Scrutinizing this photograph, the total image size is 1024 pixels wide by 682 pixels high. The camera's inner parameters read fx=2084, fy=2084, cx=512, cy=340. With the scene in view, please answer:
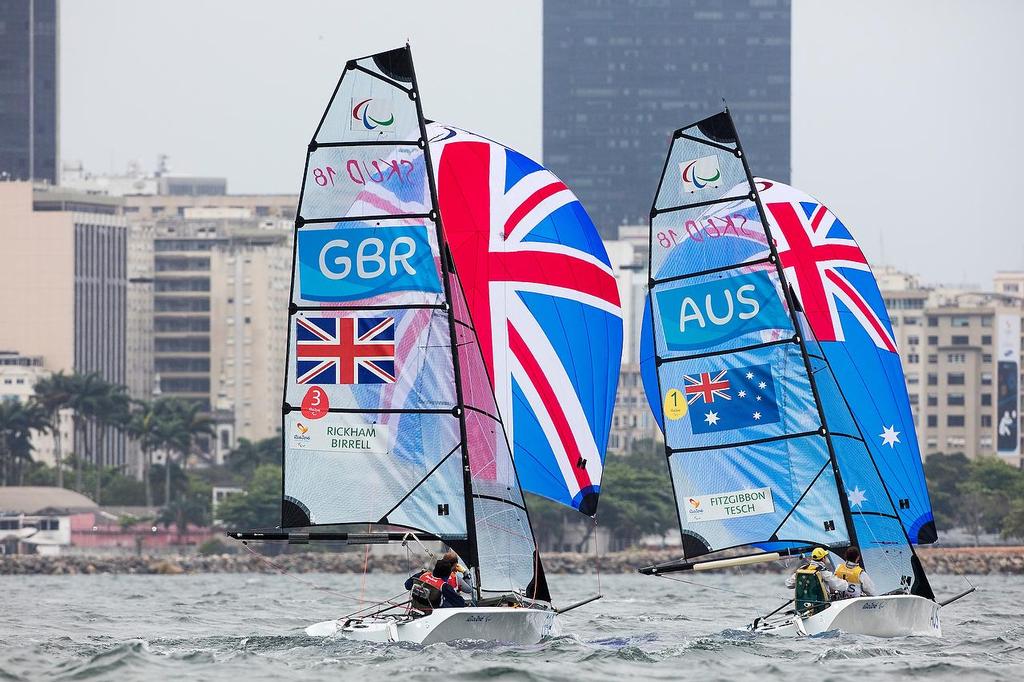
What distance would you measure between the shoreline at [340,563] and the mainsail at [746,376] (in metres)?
70.4

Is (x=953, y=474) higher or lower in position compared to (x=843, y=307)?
lower

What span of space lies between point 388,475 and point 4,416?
416ft

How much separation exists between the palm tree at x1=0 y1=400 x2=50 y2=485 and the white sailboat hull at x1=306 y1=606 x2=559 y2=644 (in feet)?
406

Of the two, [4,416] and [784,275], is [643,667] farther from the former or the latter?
[4,416]

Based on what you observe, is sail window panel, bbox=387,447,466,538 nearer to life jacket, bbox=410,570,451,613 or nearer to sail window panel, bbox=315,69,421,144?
life jacket, bbox=410,570,451,613

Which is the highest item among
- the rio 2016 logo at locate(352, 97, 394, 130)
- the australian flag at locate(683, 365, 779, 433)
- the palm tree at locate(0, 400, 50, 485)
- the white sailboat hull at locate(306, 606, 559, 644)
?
the rio 2016 logo at locate(352, 97, 394, 130)

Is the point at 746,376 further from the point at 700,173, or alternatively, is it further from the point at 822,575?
the point at 822,575

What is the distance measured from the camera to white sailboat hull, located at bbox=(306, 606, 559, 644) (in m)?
26.9

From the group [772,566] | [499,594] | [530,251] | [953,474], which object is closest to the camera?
[499,594]

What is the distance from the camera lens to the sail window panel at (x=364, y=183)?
28703 mm

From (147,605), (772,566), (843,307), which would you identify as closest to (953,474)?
(772,566)

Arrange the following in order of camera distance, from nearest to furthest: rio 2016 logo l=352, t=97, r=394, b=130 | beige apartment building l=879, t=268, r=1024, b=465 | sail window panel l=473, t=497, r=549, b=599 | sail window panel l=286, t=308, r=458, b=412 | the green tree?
sail window panel l=286, t=308, r=458, b=412
sail window panel l=473, t=497, r=549, b=599
rio 2016 logo l=352, t=97, r=394, b=130
the green tree
beige apartment building l=879, t=268, r=1024, b=465

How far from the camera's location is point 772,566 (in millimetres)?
118125

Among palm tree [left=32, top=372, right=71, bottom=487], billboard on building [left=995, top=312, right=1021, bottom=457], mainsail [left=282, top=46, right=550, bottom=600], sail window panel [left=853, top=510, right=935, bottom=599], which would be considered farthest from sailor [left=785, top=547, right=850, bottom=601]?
billboard on building [left=995, top=312, right=1021, bottom=457]
